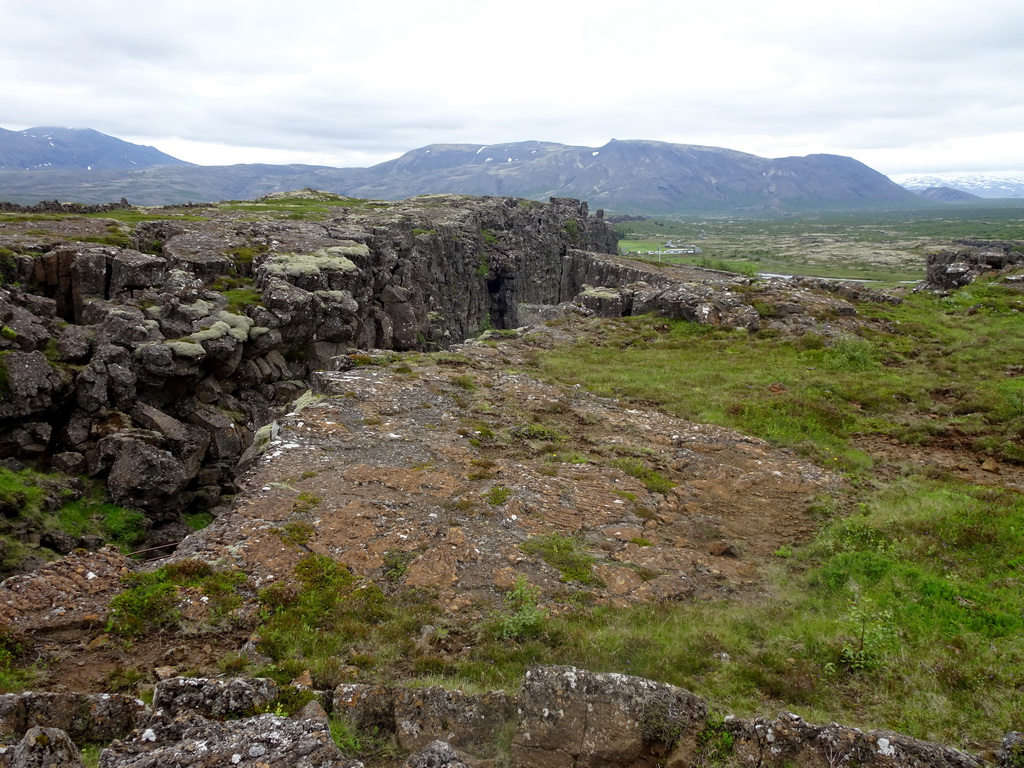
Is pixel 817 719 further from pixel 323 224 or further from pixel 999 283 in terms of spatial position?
pixel 323 224

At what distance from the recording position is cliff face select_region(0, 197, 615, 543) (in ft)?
89.5

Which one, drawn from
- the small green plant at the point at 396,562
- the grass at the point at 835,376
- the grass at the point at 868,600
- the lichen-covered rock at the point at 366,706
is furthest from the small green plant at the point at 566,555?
the grass at the point at 835,376

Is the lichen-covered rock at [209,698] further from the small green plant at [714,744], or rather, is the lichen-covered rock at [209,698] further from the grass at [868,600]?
the small green plant at [714,744]

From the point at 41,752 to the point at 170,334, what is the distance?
103 feet

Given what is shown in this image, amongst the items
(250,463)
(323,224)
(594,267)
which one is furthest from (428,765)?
(594,267)

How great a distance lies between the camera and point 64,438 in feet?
91.6

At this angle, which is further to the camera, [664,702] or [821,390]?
[821,390]

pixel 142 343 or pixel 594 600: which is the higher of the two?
pixel 142 343

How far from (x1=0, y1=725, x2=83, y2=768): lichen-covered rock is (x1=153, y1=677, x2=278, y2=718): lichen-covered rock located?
1.53m

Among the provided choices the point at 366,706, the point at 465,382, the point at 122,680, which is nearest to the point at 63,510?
the point at 465,382

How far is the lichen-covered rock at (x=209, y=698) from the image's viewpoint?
326 inches

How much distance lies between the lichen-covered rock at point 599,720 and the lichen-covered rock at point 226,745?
2667mm

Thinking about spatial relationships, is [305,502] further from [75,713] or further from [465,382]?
[465,382]

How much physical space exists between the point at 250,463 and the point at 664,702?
1685cm
